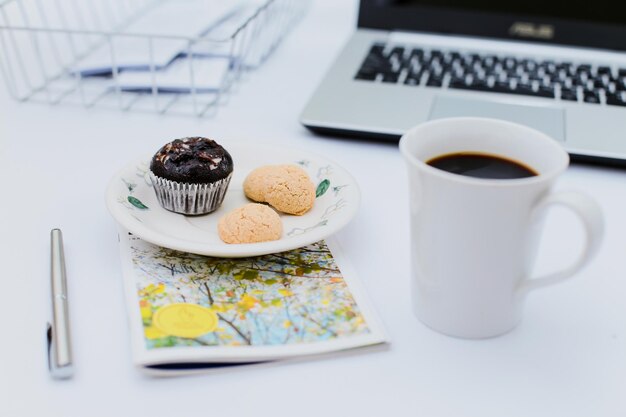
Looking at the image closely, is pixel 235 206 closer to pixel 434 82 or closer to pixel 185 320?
pixel 185 320

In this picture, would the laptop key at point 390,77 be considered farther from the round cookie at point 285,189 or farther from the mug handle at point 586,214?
the mug handle at point 586,214

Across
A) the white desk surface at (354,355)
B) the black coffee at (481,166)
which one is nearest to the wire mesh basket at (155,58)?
the white desk surface at (354,355)

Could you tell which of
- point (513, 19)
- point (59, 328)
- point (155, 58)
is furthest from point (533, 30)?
point (59, 328)

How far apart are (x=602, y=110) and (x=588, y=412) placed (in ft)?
1.40

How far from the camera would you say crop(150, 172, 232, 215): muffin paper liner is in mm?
512

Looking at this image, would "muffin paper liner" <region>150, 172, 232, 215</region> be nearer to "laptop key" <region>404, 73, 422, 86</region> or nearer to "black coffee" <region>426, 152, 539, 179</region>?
"black coffee" <region>426, 152, 539, 179</region>

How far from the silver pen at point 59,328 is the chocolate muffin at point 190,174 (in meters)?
0.09

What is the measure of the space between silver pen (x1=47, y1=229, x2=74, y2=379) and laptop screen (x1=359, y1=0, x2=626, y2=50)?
61 centimetres

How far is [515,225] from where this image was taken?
38 cm

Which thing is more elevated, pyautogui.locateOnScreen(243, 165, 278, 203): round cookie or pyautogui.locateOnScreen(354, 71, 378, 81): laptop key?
pyautogui.locateOnScreen(354, 71, 378, 81): laptop key

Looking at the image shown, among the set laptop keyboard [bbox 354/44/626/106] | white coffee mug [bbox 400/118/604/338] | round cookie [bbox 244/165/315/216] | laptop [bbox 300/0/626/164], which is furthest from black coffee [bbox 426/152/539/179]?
laptop keyboard [bbox 354/44/626/106]

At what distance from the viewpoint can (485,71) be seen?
81cm

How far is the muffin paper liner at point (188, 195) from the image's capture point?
512 millimetres

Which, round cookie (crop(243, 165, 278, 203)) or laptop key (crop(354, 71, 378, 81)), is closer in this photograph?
round cookie (crop(243, 165, 278, 203))
